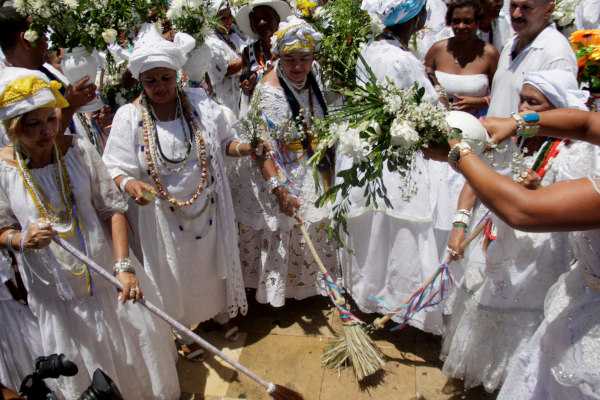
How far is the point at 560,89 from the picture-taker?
2.34 meters

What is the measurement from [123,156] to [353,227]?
6.27 ft

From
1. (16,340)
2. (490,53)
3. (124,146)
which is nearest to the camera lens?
(16,340)

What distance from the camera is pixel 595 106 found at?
8.50 feet

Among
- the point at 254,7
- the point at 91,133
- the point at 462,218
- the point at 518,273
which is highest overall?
the point at 254,7

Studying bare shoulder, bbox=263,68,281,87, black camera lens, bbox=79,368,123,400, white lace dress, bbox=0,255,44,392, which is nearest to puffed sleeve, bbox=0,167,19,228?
white lace dress, bbox=0,255,44,392

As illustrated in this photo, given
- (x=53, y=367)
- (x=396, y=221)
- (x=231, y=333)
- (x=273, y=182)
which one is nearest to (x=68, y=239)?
(x=53, y=367)

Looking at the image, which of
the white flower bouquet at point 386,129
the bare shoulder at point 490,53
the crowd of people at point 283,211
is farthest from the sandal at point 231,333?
the bare shoulder at point 490,53

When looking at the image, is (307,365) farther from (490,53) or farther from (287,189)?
(490,53)

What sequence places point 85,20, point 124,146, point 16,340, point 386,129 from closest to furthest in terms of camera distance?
point 386,129
point 16,340
point 124,146
point 85,20

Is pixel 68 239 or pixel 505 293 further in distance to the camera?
pixel 505 293

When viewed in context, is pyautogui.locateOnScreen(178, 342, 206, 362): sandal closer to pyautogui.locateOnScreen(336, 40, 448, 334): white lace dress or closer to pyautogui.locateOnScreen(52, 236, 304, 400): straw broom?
pyautogui.locateOnScreen(52, 236, 304, 400): straw broom

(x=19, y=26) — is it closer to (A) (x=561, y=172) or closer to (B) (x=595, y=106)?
(A) (x=561, y=172)

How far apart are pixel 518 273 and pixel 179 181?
234cm

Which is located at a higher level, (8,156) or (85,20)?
(85,20)
